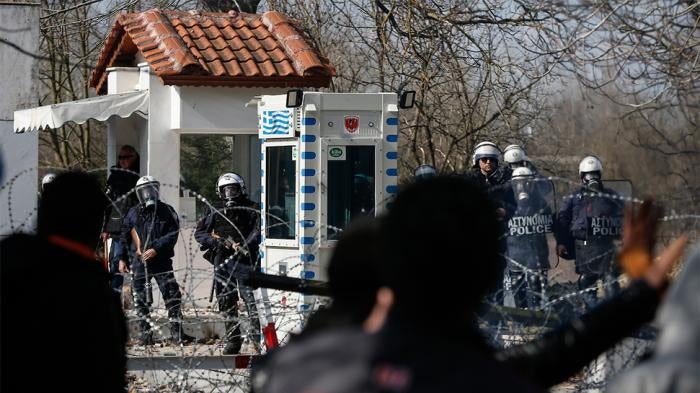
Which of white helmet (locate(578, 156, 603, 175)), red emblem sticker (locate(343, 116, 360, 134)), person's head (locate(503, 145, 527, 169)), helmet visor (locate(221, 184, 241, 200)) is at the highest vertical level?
red emblem sticker (locate(343, 116, 360, 134))

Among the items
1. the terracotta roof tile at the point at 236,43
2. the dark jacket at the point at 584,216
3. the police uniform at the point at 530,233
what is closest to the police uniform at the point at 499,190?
the police uniform at the point at 530,233

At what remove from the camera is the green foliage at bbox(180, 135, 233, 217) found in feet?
49.9

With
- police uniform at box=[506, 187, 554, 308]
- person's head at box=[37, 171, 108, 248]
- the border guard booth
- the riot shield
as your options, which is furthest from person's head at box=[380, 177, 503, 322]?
the border guard booth

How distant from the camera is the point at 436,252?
2.43 m

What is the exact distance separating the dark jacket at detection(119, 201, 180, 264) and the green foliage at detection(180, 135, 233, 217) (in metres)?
2.36

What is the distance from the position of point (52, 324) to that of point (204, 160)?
1222 cm

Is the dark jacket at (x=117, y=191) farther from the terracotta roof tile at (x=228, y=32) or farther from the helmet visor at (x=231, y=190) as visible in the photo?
the terracotta roof tile at (x=228, y=32)

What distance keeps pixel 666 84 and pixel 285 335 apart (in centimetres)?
874

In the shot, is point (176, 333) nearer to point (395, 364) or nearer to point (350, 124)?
point (350, 124)

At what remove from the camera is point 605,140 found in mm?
37312

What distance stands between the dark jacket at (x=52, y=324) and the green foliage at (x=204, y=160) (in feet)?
36.8

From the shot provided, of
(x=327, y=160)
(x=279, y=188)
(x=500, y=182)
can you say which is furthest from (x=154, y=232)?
(x=500, y=182)

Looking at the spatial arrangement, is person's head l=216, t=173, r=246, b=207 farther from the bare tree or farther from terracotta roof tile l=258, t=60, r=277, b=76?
the bare tree

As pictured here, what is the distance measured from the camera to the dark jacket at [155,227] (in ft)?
39.9
